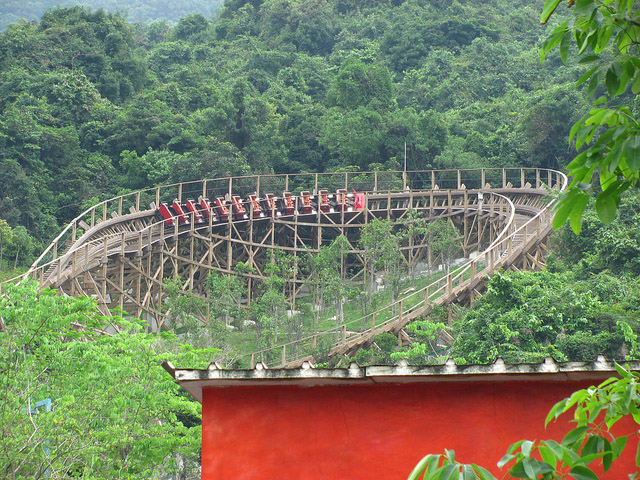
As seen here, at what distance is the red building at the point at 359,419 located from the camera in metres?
7.29

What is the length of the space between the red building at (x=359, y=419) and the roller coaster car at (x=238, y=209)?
28373mm

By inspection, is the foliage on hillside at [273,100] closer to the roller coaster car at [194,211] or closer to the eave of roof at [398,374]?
the roller coaster car at [194,211]

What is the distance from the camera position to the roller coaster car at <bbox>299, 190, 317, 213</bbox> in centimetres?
3722

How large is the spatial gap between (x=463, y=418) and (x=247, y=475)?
1.75m

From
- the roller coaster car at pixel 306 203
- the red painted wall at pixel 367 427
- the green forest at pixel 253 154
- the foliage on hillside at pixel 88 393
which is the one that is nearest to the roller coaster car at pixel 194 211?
the green forest at pixel 253 154

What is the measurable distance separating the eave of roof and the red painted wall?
104mm

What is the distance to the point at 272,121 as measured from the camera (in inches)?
1875

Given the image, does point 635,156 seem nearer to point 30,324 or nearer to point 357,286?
point 30,324

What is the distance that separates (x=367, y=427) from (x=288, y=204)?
29.7 m

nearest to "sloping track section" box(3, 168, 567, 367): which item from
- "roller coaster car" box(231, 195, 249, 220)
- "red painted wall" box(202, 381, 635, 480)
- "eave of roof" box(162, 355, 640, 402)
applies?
"roller coaster car" box(231, 195, 249, 220)

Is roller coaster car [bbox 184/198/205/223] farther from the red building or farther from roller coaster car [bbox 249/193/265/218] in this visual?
the red building

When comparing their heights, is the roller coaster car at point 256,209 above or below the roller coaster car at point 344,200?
below

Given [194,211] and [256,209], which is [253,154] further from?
[194,211]

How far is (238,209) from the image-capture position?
35938 millimetres
